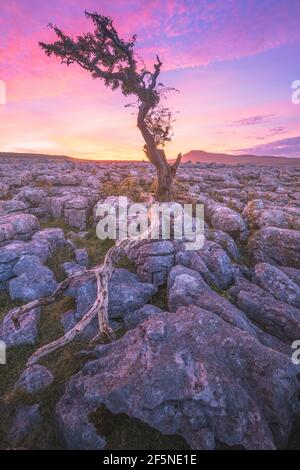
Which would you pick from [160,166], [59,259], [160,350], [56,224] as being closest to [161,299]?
[160,350]

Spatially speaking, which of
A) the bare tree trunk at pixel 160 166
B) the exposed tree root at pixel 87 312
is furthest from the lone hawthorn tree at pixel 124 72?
the exposed tree root at pixel 87 312

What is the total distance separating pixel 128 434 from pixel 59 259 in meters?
11.2

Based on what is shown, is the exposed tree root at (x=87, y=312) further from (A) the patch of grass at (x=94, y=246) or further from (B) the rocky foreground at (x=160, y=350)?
(A) the patch of grass at (x=94, y=246)

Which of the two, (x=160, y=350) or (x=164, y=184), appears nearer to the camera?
(x=160, y=350)

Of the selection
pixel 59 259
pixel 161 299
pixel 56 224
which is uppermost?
pixel 56 224

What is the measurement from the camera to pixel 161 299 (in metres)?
13.1

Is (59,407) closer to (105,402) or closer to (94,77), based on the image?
(105,402)

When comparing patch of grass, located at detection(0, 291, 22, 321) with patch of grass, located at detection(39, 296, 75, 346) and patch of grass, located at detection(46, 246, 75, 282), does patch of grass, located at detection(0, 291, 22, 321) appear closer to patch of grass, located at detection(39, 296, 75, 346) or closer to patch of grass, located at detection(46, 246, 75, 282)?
patch of grass, located at detection(39, 296, 75, 346)

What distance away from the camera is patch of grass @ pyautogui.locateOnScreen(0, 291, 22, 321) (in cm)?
1326

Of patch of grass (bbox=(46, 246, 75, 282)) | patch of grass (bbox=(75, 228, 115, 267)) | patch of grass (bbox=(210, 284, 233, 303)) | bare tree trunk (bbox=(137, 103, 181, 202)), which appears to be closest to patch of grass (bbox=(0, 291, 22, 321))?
patch of grass (bbox=(46, 246, 75, 282))

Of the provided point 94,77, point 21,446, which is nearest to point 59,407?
point 21,446

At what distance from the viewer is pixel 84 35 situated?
23.1 meters

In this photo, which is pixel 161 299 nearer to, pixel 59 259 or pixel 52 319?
pixel 52 319

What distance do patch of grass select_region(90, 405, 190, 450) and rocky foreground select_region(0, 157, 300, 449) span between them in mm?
26
